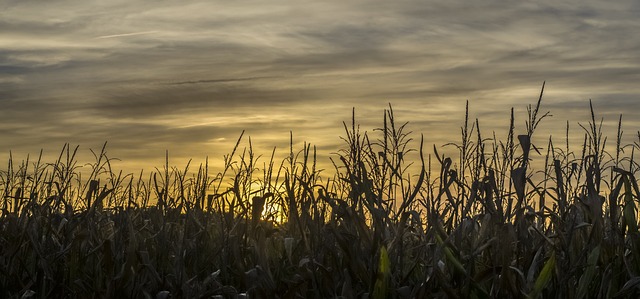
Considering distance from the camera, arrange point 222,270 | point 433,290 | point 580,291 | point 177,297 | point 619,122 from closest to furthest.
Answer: point 580,291
point 433,290
point 177,297
point 222,270
point 619,122

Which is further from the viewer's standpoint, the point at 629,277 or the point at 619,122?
the point at 619,122

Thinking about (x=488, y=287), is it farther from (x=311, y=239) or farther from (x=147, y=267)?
(x=147, y=267)

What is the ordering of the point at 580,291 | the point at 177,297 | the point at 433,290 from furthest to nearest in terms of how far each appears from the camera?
the point at 177,297 → the point at 433,290 → the point at 580,291

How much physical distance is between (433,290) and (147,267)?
1.62m

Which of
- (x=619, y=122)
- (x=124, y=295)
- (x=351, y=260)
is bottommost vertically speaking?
(x=124, y=295)

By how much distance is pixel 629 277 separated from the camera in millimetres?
3990

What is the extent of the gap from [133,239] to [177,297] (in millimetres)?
418

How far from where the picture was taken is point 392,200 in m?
4.56

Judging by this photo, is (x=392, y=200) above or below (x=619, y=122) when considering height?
below

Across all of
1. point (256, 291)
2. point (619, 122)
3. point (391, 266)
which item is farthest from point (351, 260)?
point (619, 122)

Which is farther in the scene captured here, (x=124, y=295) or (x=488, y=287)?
(x=124, y=295)

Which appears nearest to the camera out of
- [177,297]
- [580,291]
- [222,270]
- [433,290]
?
[580,291]

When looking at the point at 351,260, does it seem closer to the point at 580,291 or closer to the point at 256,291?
the point at 256,291

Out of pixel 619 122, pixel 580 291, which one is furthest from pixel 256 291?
pixel 619 122
